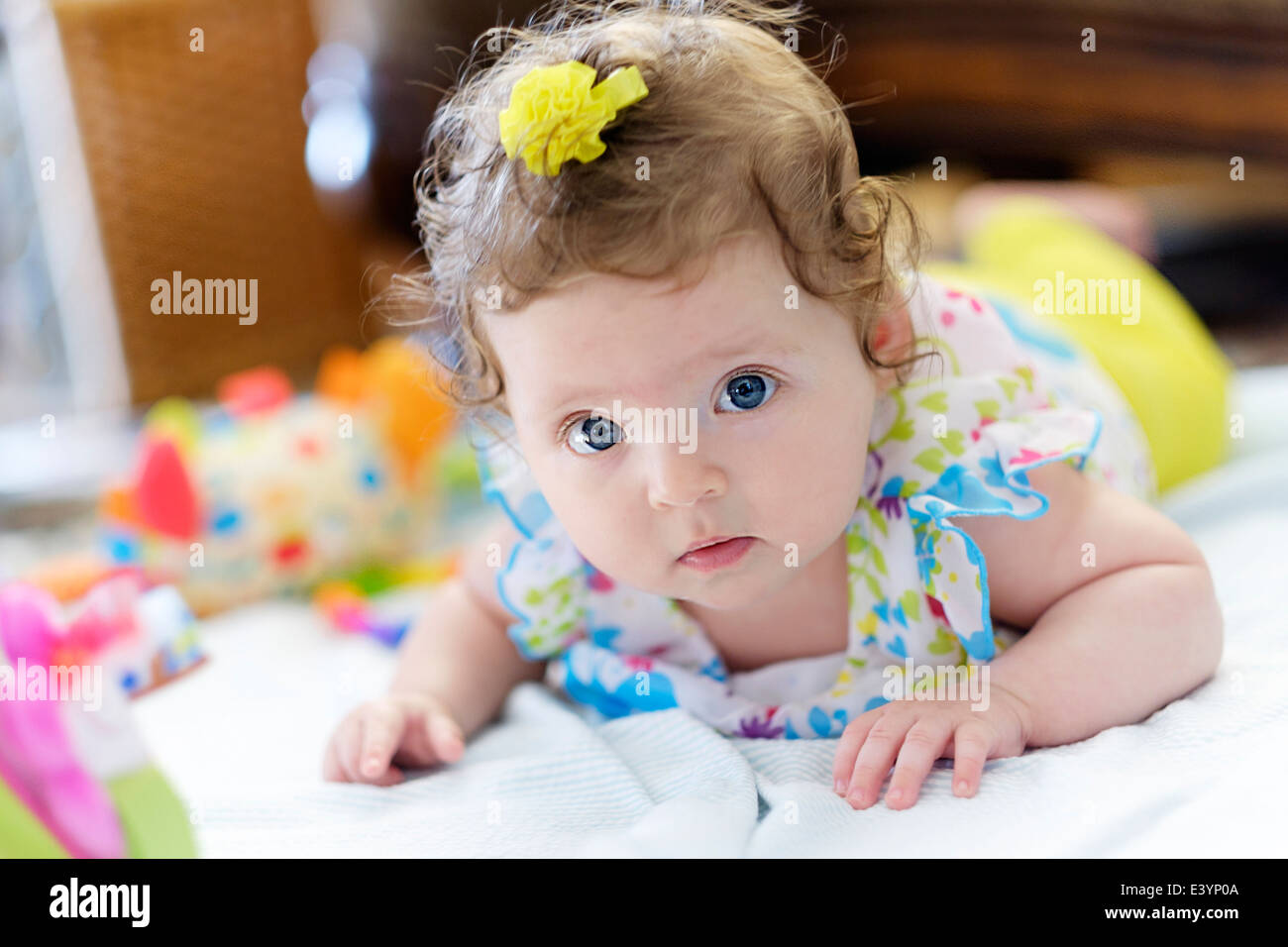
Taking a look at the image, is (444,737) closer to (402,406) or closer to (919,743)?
(919,743)

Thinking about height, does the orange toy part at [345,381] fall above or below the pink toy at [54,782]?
above

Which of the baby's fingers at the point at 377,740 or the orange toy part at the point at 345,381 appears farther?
the orange toy part at the point at 345,381

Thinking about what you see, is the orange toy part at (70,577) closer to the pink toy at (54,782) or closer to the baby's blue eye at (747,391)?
the pink toy at (54,782)

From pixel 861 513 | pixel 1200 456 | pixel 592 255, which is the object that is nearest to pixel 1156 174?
pixel 1200 456

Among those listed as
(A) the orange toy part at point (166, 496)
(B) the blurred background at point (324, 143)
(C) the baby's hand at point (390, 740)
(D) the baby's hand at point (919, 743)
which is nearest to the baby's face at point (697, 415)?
(D) the baby's hand at point (919, 743)

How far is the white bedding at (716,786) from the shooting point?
67 cm

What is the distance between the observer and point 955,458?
0.86 m

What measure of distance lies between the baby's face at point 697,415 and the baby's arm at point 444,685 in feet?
0.75

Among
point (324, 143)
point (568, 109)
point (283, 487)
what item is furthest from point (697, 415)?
point (324, 143)

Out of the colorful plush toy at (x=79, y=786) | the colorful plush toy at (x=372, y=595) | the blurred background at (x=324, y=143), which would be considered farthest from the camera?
the blurred background at (x=324, y=143)

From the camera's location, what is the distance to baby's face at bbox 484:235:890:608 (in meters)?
0.71

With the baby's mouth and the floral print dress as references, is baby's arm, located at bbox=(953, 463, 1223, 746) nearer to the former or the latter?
the floral print dress

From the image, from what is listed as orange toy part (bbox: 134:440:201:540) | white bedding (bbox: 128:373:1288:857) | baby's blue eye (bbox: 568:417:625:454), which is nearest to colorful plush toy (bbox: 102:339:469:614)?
orange toy part (bbox: 134:440:201:540)

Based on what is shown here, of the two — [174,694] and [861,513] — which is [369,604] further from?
[861,513]
